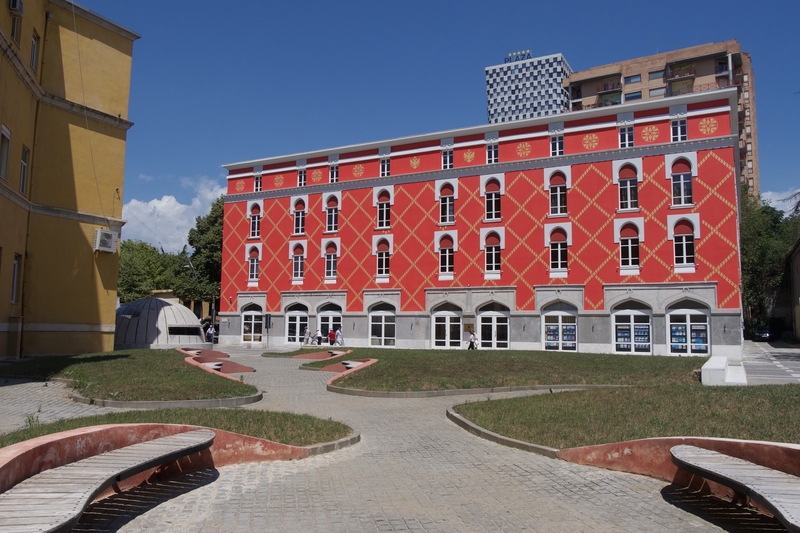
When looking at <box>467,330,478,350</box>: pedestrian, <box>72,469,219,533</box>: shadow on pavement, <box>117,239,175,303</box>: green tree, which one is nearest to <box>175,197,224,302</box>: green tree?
<box>117,239,175,303</box>: green tree

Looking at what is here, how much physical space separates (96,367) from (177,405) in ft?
20.3

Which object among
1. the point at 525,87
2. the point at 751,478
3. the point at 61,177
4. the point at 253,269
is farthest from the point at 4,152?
the point at 525,87

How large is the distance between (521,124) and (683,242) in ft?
42.2

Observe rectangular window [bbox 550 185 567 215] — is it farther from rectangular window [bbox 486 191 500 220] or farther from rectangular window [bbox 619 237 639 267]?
rectangular window [bbox 619 237 639 267]

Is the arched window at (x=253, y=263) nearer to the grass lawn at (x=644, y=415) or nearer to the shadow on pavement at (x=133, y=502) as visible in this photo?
the grass lawn at (x=644, y=415)

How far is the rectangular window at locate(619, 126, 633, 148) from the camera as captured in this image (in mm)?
38500

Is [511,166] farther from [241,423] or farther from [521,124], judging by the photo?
[241,423]

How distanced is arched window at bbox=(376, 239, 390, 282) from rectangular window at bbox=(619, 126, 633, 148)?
58.0ft

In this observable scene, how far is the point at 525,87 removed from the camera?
13500 centimetres

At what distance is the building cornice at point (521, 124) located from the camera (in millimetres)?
36281

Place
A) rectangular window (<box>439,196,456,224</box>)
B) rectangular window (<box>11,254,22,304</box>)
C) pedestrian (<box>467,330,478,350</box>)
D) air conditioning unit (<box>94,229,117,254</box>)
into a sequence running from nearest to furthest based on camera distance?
rectangular window (<box>11,254,22,304</box>) → air conditioning unit (<box>94,229,117,254</box>) → pedestrian (<box>467,330,478,350</box>) → rectangular window (<box>439,196,456,224</box>)

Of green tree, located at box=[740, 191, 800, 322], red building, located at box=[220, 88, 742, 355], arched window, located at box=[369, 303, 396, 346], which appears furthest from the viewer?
green tree, located at box=[740, 191, 800, 322]

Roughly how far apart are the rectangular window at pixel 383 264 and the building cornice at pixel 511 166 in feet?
17.6

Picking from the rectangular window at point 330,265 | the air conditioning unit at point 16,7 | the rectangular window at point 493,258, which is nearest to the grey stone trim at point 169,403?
the air conditioning unit at point 16,7
